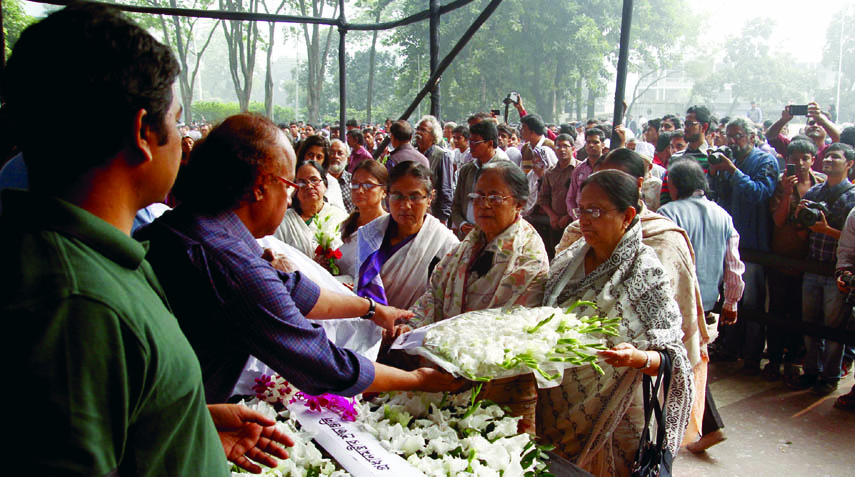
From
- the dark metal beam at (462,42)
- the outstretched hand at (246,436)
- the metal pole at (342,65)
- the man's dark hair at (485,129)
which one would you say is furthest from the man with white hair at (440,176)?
the outstretched hand at (246,436)

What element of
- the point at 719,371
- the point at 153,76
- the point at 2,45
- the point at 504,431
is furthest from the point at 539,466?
the point at 719,371

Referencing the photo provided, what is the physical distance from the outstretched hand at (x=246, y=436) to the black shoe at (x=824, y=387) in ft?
17.0

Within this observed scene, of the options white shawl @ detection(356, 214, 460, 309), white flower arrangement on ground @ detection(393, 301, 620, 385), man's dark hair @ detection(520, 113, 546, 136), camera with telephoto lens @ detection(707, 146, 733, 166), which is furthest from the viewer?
man's dark hair @ detection(520, 113, 546, 136)

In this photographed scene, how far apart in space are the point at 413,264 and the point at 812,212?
11.9 feet

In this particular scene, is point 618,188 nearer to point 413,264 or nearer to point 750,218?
point 413,264

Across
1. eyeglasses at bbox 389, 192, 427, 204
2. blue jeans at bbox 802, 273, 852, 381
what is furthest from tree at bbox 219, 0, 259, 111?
eyeglasses at bbox 389, 192, 427, 204

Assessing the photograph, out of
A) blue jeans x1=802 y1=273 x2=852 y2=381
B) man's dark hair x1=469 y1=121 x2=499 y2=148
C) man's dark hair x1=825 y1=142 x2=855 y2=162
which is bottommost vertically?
blue jeans x1=802 y1=273 x2=852 y2=381

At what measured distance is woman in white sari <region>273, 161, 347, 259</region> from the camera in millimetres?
4590

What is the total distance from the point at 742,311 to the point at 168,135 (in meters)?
5.86

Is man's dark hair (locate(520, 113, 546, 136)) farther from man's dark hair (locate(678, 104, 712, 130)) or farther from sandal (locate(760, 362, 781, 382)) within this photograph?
sandal (locate(760, 362, 781, 382))

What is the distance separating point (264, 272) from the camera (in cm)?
174

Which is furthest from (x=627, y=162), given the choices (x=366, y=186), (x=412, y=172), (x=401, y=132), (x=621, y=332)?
(x=401, y=132)

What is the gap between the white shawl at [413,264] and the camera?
363cm

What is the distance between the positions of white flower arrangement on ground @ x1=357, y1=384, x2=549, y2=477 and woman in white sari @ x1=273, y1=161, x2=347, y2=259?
97.5 inches
